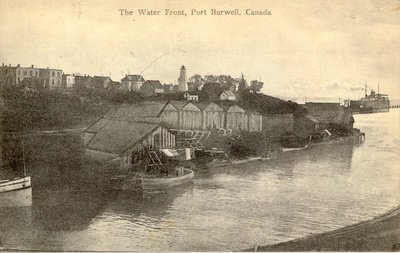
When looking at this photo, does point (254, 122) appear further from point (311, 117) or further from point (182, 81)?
point (182, 81)

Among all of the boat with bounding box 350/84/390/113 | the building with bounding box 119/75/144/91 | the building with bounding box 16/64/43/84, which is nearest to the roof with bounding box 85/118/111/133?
the building with bounding box 119/75/144/91

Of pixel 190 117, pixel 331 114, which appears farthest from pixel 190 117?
pixel 331 114

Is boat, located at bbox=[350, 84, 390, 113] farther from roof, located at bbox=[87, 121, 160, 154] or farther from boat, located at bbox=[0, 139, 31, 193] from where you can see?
boat, located at bbox=[0, 139, 31, 193]

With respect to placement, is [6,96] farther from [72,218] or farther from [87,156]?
[72,218]

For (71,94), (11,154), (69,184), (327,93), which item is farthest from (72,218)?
(327,93)

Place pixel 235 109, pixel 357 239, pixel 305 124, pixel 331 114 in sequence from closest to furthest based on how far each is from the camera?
1. pixel 357 239
2. pixel 235 109
3. pixel 331 114
4. pixel 305 124

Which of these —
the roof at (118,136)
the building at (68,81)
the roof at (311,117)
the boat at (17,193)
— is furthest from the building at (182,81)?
the boat at (17,193)
